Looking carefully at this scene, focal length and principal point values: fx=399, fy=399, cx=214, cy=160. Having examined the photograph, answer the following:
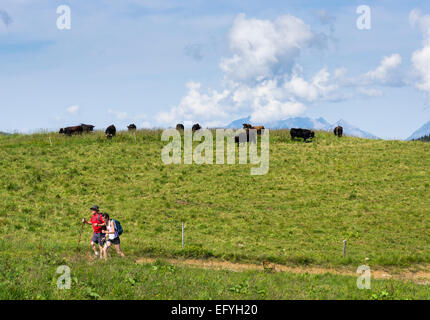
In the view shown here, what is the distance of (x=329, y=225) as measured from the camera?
86.3ft

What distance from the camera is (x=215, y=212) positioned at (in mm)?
28781

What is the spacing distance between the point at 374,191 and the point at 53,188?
2721 centimetres

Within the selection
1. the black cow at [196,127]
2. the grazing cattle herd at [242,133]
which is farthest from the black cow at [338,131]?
the black cow at [196,127]

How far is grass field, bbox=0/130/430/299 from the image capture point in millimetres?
13219

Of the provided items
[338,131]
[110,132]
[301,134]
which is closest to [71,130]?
[110,132]

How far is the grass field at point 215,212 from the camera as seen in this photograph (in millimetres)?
13219

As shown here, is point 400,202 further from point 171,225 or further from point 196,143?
point 196,143

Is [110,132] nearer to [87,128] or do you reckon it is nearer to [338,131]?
[87,128]

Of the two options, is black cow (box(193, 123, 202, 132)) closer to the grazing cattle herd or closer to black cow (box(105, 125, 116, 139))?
the grazing cattle herd

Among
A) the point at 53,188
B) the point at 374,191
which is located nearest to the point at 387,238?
the point at 374,191

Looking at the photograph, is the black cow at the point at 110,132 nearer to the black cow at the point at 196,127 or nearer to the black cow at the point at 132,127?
the black cow at the point at 132,127

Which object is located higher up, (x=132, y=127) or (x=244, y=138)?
(x=132, y=127)

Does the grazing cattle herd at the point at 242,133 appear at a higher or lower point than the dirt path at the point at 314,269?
higher

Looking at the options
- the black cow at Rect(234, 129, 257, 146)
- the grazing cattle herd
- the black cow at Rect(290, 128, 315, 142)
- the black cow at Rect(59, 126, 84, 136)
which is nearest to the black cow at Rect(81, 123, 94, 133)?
the grazing cattle herd
